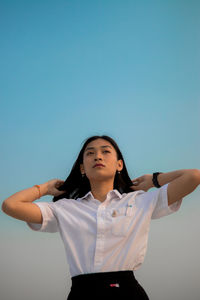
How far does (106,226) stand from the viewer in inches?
74.9

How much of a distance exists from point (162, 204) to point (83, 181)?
0.73 meters

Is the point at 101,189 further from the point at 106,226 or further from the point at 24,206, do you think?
the point at 24,206

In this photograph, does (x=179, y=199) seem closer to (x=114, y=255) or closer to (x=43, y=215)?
(x=114, y=255)

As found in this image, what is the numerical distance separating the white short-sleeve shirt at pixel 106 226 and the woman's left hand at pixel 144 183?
0.05 m

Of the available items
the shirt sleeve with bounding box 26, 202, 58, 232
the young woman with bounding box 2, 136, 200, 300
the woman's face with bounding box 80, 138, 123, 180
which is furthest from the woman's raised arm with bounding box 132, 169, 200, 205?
the shirt sleeve with bounding box 26, 202, 58, 232

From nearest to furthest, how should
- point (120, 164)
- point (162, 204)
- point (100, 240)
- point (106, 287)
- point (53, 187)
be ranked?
point (106, 287) → point (100, 240) → point (162, 204) → point (53, 187) → point (120, 164)

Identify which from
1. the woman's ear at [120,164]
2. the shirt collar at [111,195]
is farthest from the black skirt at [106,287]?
the woman's ear at [120,164]

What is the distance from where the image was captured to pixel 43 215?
6.58 ft

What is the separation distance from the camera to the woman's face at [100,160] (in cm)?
219

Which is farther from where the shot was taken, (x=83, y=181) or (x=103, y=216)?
(x=83, y=181)

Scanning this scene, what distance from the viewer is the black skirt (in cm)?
171

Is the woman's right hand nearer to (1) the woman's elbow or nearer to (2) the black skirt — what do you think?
(2) the black skirt

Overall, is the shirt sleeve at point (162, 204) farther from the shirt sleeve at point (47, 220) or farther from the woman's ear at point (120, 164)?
the shirt sleeve at point (47, 220)

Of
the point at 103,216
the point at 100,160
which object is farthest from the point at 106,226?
the point at 100,160
